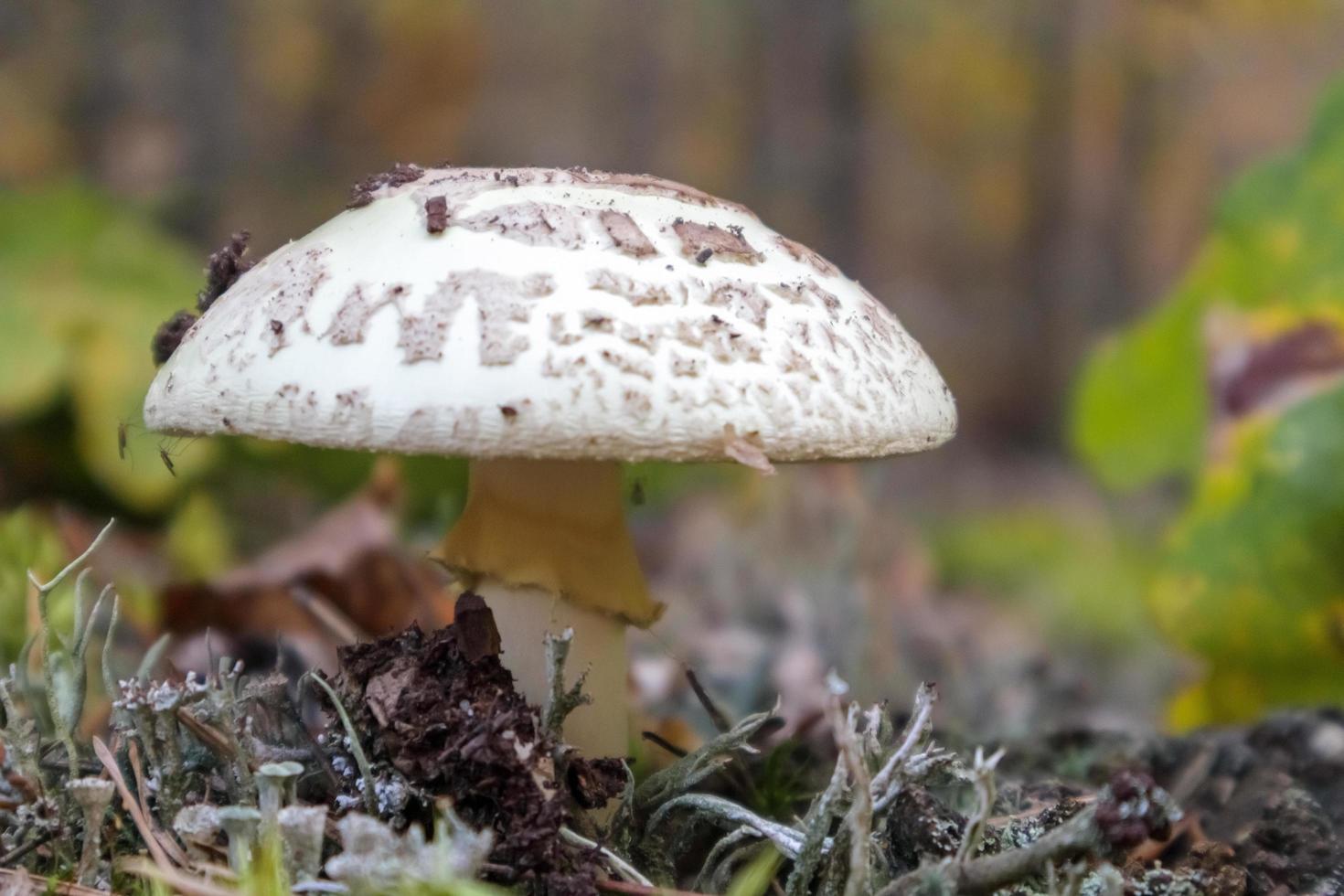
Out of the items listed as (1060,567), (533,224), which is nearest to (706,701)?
(533,224)

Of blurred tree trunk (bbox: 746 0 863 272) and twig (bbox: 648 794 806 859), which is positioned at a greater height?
blurred tree trunk (bbox: 746 0 863 272)

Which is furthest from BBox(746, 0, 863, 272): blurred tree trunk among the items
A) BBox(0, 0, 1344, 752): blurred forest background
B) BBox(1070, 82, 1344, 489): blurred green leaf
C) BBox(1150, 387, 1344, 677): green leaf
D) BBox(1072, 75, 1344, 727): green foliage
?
BBox(1150, 387, 1344, 677): green leaf

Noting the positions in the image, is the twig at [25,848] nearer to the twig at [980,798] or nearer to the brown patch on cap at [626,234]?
the brown patch on cap at [626,234]

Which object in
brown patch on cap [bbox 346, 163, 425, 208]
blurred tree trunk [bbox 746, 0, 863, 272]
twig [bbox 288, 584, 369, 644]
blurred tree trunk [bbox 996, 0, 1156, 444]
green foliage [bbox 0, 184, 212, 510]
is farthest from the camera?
blurred tree trunk [bbox 746, 0, 863, 272]

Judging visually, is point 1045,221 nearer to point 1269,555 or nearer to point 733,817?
point 1269,555

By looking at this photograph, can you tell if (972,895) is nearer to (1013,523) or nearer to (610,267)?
(610,267)

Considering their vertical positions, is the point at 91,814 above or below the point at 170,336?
below

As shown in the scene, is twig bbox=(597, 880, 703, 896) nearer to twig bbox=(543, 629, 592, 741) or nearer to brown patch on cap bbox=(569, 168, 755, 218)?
twig bbox=(543, 629, 592, 741)

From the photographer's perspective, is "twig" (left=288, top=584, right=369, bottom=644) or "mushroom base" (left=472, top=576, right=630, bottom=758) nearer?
"mushroom base" (left=472, top=576, right=630, bottom=758)
